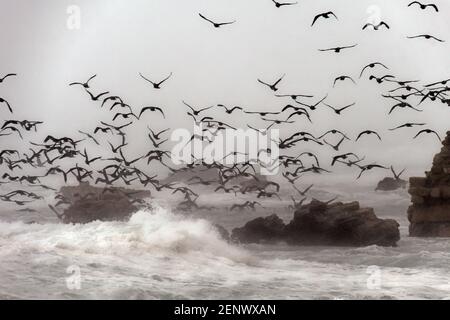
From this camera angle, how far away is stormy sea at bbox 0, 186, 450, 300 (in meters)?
19.0

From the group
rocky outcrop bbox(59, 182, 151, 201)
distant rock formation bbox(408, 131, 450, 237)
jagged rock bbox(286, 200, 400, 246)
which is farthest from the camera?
rocky outcrop bbox(59, 182, 151, 201)

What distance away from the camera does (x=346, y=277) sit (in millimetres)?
24938

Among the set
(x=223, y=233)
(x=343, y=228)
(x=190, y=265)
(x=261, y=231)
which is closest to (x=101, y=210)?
(x=223, y=233)

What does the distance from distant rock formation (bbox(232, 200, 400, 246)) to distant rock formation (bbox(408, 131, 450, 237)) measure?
129 inches

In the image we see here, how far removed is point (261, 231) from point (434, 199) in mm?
10180

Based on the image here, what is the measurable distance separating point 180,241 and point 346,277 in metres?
7.98

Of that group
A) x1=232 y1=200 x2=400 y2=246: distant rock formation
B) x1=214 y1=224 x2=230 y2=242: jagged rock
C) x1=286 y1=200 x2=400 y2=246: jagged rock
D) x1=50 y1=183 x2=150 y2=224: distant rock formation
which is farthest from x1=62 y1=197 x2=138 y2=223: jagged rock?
x1=286 y1=200 x2=400 y2=246: jagged rock

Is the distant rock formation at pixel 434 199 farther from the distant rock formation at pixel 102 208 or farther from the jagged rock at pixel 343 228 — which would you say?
the distant rock formation at pixel 102 208

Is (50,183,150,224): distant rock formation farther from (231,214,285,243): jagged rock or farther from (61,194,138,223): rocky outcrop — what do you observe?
(231,214,285,243): jagged rock

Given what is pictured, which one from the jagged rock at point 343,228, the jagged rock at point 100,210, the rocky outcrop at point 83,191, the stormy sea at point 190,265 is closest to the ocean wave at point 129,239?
the stormy sea at point 190,265

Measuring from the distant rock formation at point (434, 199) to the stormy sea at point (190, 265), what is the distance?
1839mm
